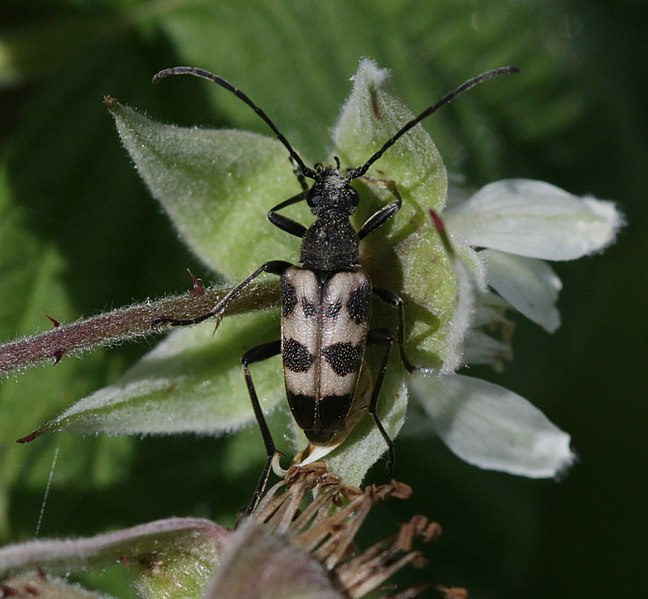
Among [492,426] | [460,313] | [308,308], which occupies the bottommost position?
[492,426]

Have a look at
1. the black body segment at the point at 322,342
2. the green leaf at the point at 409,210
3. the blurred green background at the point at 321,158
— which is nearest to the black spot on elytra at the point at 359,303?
the black body segment at the point at 322,342

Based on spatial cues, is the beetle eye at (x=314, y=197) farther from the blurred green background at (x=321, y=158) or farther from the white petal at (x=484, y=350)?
the blurred green background at (x=321, y=158)

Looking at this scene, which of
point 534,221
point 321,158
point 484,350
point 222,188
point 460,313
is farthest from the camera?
point 321,158

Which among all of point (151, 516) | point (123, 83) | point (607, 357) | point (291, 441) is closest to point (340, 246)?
point (291, 441)

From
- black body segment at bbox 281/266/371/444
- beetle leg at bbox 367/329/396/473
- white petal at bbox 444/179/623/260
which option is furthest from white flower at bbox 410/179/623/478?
black body segment at bbox 281/266/371/444

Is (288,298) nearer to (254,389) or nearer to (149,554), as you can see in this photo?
(254,389)

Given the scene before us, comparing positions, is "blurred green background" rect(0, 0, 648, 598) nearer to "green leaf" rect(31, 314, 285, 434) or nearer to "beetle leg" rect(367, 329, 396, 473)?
"green leaf" rect(31, 314, 285, 434)

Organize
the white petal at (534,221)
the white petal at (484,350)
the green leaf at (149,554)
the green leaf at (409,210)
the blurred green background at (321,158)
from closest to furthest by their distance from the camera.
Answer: the green leaf at (149,554), the green leaf at (409,210), the white petal at (534,221), the white petal at (484,350), the blurred green background at (321,158)

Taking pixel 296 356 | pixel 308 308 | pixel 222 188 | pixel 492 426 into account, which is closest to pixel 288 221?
pixel 222 188
